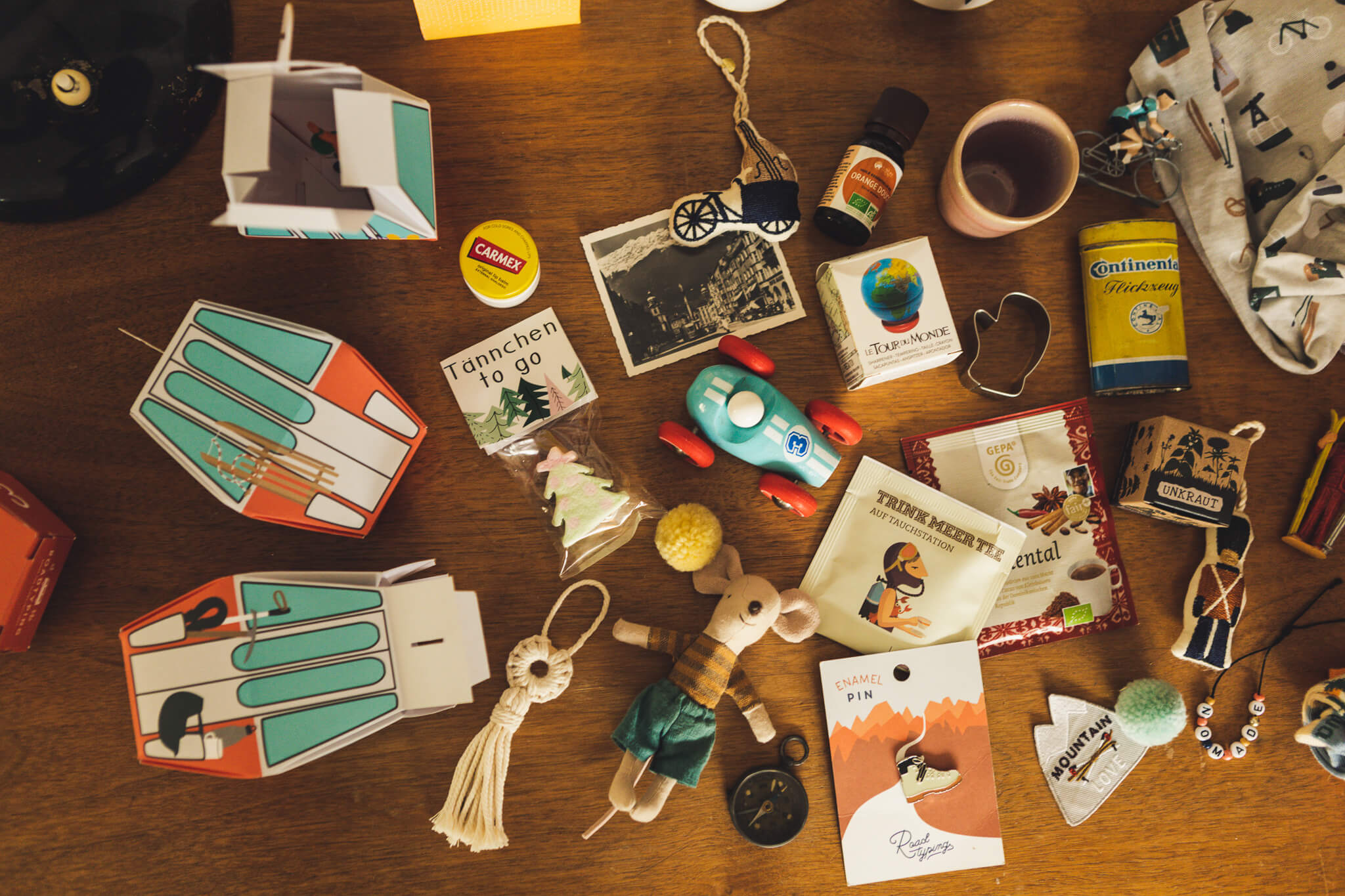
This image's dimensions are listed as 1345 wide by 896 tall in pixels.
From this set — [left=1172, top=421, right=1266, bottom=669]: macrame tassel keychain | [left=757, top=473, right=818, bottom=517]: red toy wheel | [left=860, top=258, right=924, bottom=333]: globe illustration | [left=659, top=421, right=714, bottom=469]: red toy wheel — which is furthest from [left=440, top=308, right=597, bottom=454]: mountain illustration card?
[left=1172, top=421, right=1266, bottom=669]: macrame tassel keychain

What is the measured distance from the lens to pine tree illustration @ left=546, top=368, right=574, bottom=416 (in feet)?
2.59

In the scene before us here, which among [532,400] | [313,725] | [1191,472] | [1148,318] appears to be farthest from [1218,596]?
[313,725]

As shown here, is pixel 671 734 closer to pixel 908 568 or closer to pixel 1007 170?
pixel 908 568

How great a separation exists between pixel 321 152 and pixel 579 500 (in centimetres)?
45

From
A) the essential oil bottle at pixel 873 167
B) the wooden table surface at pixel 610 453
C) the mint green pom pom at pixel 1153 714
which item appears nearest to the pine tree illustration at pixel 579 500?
the wooden table surface at pixel 610 453

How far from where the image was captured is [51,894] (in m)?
0.73

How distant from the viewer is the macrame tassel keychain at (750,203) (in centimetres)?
78

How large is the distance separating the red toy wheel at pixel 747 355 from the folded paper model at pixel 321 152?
33 centimetres

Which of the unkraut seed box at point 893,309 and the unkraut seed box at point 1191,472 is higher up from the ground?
the unkraut seed box at point 893,309

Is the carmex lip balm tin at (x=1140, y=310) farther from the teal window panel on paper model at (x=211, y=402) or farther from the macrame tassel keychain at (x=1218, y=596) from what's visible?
the teal window panel on paper model at (x=211, y=402)

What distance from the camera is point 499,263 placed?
0.78 m

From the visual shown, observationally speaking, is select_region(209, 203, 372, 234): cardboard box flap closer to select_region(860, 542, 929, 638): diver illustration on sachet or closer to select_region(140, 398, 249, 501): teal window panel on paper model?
select_region(140, 398, 249, 501): teal window panel on paper model

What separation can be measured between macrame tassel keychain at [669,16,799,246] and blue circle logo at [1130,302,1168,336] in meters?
0.41

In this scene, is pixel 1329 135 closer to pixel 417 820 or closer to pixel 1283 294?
pixel 1283 294
